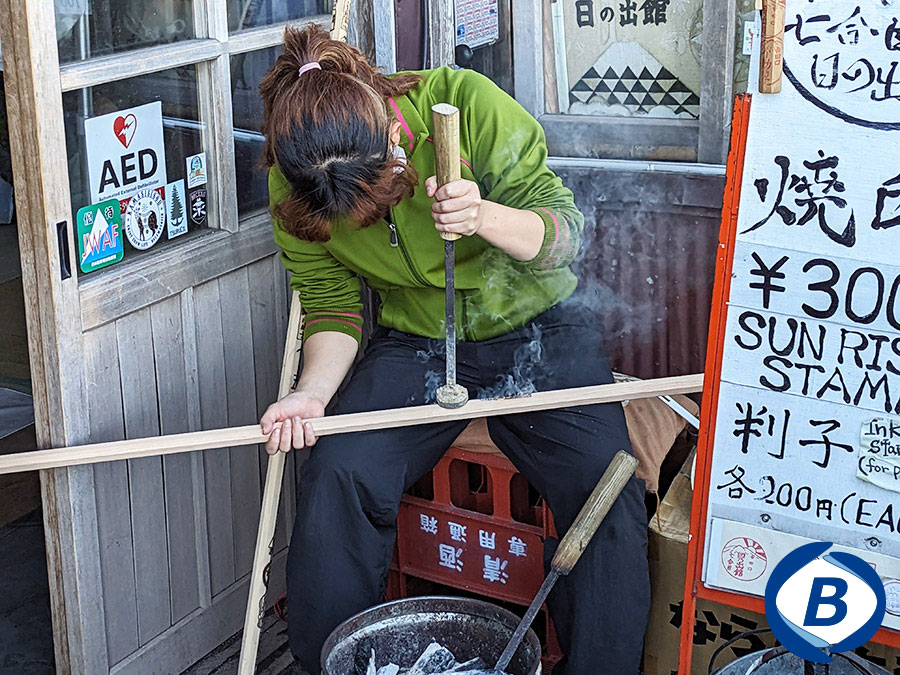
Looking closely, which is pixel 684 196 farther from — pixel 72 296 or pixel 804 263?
pixel 72 296

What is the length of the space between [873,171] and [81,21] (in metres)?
1.60

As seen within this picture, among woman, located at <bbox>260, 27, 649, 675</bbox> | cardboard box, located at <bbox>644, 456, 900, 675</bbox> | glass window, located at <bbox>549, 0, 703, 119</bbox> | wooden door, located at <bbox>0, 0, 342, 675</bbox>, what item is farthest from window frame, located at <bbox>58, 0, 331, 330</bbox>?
cardboard box, located at <bbox>644, 456, 900, 675</bbox>

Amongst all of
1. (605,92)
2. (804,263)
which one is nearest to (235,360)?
(605,92)

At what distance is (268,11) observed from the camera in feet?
8.95

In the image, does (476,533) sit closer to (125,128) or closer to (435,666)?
(435,666)

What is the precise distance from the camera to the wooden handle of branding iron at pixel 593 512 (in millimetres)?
2086

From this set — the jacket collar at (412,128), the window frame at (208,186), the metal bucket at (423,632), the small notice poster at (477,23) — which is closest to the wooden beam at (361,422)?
the window frame at (208,186)

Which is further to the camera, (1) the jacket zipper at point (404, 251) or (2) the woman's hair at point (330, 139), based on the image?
(1) the jacket zipper at point (404, 251)

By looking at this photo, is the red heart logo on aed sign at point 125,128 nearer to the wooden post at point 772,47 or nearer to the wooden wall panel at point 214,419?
the wooden wall panel at point 214,419

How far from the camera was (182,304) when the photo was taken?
2559 mm

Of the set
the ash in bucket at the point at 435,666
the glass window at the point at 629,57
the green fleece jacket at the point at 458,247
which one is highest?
the glass window at the point at 629,57

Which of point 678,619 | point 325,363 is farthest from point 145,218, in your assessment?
point 678,619

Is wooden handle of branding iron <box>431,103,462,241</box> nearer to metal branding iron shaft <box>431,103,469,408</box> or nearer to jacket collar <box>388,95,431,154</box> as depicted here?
metal branding iron shaft <box>431,103,469,408</box>

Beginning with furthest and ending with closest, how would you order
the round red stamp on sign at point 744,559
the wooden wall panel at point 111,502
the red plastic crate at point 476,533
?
the red plastic crate at point 476,533 < the wooden wall panel at point 111,502 < the round red stamp on sign at point 744,559
